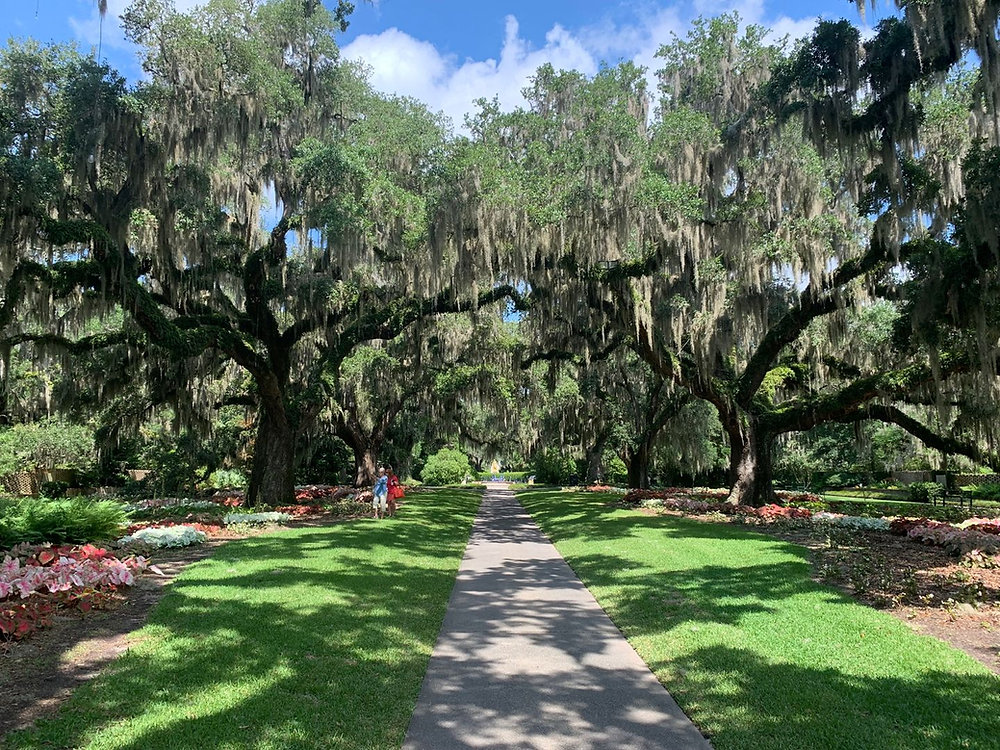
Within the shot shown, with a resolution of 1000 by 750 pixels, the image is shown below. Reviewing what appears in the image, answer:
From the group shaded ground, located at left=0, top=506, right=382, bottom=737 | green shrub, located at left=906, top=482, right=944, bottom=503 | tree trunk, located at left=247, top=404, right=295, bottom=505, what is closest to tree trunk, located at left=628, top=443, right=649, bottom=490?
green shrub, located at left=906, top=482, right=944, bottom=503

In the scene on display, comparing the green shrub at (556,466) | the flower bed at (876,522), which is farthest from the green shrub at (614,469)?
the flower bed at (876,522)

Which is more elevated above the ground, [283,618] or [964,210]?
[964,210]

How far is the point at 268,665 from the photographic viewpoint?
445cm

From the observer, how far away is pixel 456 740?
3436 mm

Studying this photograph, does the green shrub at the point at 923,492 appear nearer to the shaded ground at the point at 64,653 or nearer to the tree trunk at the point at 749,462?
the tree trunk at the point at 749,462

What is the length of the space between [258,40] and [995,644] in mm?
15356

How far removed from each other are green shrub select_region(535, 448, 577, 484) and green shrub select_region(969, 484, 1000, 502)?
21292 millimetres

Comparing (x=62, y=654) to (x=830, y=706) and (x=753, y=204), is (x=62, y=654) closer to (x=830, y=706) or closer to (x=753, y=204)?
(x=830, y=706)

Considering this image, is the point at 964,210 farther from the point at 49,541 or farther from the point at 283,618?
the point at 49,541

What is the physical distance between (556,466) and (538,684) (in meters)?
39.0

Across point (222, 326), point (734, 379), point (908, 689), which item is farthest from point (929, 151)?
point (222, 326)

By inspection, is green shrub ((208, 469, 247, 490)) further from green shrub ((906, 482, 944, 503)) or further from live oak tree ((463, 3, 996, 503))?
green shrub ((906, 482, 944, 503))

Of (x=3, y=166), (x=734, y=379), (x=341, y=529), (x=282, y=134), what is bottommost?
(x=341, y=529)

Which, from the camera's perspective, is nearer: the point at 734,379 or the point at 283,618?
the point at 283,618
